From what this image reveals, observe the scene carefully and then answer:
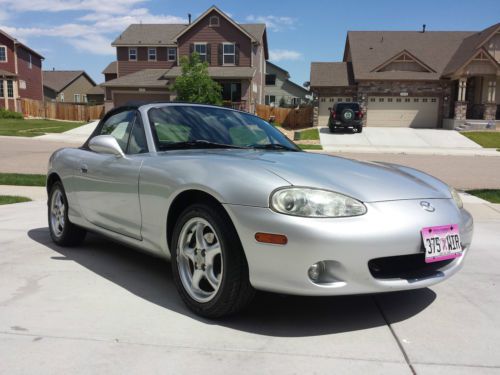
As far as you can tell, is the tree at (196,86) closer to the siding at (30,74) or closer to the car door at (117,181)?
the siding at (30,74)

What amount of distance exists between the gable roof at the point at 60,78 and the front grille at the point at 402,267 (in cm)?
6539

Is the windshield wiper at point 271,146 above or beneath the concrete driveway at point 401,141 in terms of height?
above

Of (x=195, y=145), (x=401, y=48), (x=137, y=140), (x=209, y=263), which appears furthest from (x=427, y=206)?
(x=401, y=48)

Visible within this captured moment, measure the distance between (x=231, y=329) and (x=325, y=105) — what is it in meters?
32.9

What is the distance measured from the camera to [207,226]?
3285 millimetres

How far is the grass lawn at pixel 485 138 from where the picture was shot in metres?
26.8

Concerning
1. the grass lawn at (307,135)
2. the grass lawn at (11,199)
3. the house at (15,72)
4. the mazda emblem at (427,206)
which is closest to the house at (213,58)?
the grass lawn at (307,135)

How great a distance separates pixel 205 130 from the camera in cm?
418

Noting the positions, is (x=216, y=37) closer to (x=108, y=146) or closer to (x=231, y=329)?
(x=108, y=146)

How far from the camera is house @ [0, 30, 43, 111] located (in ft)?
142

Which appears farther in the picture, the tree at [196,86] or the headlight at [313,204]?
the tree at [196,86]

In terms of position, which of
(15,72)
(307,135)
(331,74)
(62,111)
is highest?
(15,72)

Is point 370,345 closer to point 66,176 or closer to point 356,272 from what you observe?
point 356,272

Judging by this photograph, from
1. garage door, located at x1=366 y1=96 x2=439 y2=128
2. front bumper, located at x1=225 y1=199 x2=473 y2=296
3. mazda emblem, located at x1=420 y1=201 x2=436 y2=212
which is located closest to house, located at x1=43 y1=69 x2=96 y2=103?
garage door, located at x1=366 y1=96 x2=439 y2=128
